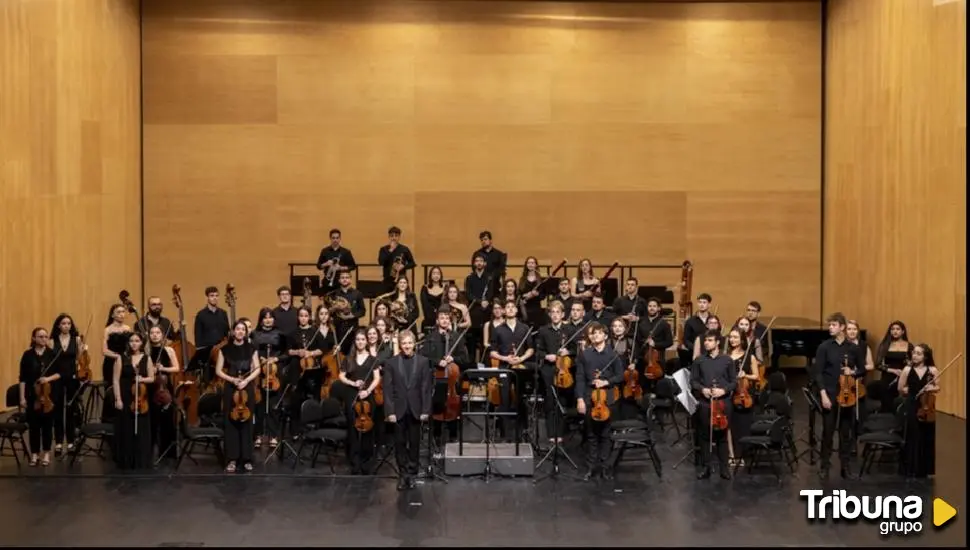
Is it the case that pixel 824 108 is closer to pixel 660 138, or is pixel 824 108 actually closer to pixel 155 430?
pixel 660 138

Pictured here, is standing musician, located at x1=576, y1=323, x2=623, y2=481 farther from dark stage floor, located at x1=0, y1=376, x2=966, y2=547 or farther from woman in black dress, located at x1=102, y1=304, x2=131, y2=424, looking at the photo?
woman in black dress, located at x1=102, y1=304, x2=131, y2=424

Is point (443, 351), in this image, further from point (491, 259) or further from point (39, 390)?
point (39, 390)

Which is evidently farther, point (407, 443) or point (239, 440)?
point (239, 440)

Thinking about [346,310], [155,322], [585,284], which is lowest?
[155,322]

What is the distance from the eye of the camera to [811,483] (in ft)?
34.0

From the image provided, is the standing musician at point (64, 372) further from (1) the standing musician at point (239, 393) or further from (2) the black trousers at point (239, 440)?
(2) the black trousers at point (239, 440)

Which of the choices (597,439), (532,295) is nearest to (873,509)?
(597,439)

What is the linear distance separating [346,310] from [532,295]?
7.53 ft

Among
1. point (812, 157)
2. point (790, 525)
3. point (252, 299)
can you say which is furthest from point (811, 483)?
point (252, 299)

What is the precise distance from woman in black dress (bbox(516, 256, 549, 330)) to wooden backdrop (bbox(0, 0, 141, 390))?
18.2ft

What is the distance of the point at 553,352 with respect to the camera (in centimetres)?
1186

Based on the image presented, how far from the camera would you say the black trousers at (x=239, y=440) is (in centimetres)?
1079

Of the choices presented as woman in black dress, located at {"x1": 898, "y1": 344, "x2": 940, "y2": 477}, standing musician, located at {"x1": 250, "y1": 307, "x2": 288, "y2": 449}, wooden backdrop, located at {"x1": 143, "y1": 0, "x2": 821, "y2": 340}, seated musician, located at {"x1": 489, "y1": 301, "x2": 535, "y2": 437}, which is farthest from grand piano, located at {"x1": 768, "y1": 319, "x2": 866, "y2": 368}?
standing musician, located at {"x1": 250, "y1": 307, "x2": 288, "y2": 449}

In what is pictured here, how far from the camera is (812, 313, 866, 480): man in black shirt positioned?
1072 cm
